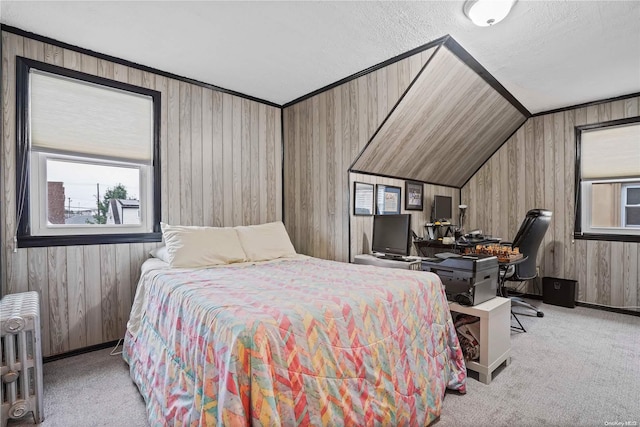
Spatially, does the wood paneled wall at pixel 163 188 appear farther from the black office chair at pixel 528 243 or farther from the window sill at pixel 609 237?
the window sill at pixel 609 237

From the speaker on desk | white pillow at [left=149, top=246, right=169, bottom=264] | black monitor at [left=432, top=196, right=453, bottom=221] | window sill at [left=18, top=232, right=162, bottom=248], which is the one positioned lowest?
the speaker on desk

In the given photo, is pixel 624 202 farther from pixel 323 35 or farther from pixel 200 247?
pixel 200 247

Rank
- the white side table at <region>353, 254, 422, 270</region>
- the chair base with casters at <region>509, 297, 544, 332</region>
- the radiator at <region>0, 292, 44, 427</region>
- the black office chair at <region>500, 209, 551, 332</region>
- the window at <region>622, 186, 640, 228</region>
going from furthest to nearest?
the window at <region>622, 186, 640, 228</region> → the black office chair at <region>500, 209, 551, 332</region> → the chair base with casters at <region>509, 297, 544, 332</region> → the white side table at <region>353, 254, 422, 270</region> → the radiator at <region>0, 292, 44, 427</region>

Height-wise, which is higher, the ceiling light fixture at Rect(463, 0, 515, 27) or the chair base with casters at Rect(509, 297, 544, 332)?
the ceiling light fixture at Rect(463, 0, 515, 27)

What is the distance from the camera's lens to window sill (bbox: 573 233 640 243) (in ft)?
11.8

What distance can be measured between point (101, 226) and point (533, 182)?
16.7 feet

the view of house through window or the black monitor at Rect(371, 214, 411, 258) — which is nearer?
the view of house through window

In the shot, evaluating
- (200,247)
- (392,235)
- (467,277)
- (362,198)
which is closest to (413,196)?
(362,198)

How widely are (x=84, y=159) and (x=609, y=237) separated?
5.59 meters

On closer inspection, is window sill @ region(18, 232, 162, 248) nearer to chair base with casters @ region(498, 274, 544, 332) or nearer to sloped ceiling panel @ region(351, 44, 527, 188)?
sloped ceiling panel @ region(351, 44, 527, 188)

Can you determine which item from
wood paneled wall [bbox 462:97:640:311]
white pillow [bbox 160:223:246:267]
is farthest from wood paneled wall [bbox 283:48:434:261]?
wood paneled wall [bbox 462:97:640:311]

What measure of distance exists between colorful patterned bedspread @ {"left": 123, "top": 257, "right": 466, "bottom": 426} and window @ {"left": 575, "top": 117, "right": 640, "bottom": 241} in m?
3.20

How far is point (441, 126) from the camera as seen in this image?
11.3 feet

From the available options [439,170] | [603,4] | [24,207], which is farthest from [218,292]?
[439,170]
